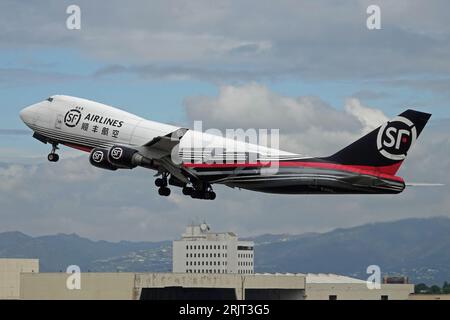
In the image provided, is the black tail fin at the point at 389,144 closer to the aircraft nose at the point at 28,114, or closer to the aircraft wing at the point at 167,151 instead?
the aircraft wing at the point at 167,151

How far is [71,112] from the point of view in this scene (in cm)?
8325

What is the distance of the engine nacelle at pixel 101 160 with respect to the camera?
76.8 m

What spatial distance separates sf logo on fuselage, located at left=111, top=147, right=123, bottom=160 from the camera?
249 ft

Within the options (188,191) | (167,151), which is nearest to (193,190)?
(188,191)

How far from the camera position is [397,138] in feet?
234

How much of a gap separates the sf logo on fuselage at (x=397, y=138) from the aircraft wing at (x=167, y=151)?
1503 cm

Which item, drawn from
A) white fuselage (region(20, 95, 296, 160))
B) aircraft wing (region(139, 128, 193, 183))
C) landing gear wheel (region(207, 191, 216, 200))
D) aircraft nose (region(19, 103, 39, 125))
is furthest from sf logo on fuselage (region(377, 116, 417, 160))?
aircraft nose (region(19, 103, 39, 125))

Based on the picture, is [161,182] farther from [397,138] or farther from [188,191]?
[397,138]

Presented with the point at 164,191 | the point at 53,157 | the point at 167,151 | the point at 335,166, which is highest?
the point at 53,157

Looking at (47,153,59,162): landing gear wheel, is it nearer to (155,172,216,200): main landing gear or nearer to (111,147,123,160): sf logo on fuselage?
(155,172,216,200): main landing gear

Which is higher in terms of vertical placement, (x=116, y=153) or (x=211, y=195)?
(x=116, y=153)

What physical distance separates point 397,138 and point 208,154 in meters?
15.0
